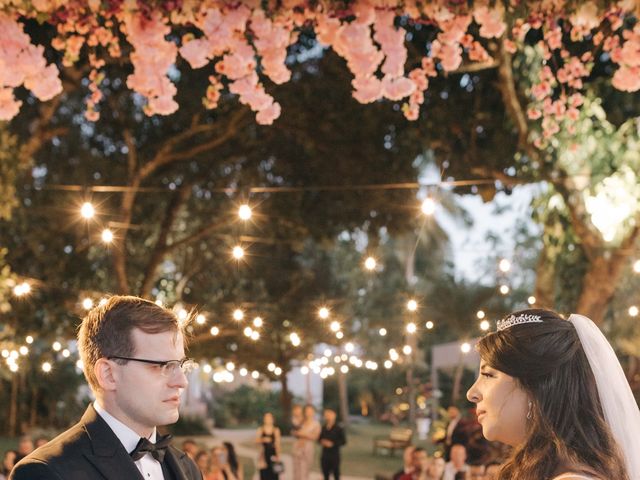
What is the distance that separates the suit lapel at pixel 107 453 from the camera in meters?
2.54

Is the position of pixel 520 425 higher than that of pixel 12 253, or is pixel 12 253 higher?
pixel 12 253

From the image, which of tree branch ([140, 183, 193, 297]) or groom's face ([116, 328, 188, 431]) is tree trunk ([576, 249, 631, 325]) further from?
groom's face ([116, 328, 188, 431])

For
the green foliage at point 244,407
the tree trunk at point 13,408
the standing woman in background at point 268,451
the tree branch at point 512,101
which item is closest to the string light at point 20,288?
the standing woman in background at point 268,451

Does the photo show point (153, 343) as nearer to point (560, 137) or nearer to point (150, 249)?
point (560, 137)

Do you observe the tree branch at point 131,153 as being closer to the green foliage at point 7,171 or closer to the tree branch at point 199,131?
the tree branch at point 199,131

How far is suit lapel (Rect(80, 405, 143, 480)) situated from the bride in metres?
0.99

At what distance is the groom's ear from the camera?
2.66 meters

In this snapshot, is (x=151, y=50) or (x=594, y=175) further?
(x=594, y=175)

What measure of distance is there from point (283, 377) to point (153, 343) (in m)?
20.3

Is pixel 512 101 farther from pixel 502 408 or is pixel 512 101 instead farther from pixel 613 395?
pixel 502 408

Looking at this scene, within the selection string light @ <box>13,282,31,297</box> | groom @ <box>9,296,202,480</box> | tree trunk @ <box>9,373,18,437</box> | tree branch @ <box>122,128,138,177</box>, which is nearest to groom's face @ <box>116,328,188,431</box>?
groom @ <box>9,296,202,480</box>

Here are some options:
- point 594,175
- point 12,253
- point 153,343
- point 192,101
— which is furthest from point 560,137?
point 12,253

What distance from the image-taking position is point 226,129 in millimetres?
13273

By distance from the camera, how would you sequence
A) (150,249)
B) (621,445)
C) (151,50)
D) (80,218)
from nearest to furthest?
(621,445) → (151,50) → (80,218) → (150,249)
